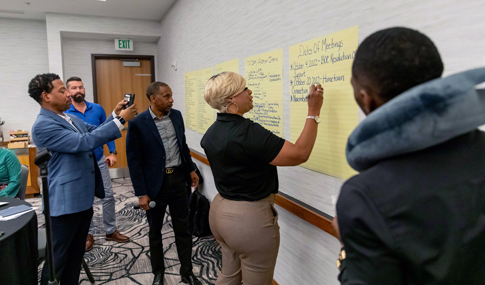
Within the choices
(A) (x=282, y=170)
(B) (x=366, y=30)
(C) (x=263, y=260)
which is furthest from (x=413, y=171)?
(A) (x=282, y=170)

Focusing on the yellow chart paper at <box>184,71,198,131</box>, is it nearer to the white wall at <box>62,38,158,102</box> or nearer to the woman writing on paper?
the woman writing on paper

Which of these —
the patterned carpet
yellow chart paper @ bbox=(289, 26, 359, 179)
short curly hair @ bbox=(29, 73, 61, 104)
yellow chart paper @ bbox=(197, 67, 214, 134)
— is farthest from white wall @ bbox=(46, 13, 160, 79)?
yellow chart paper @ bbox=(289, 26, 359, 179)

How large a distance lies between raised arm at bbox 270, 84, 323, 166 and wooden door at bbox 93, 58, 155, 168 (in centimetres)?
485

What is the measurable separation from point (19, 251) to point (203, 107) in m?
2.07

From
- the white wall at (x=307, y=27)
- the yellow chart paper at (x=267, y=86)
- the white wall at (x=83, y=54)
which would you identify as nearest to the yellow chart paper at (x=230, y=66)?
the white wall at (x=307, y=27)

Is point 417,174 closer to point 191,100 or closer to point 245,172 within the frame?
point 245,172

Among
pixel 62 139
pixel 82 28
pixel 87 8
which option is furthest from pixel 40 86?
pixel 82 28

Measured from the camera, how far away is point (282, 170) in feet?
6.43

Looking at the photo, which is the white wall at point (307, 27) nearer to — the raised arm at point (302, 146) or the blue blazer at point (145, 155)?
the raised arm at point (302, 146)

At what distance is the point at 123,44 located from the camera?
5457 mm

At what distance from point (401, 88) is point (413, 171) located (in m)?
0.15

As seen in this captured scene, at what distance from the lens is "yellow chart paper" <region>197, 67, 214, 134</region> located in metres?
3.07

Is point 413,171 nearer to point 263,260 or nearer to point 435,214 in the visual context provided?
point 435,214

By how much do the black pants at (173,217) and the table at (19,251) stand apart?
72 centimetres
